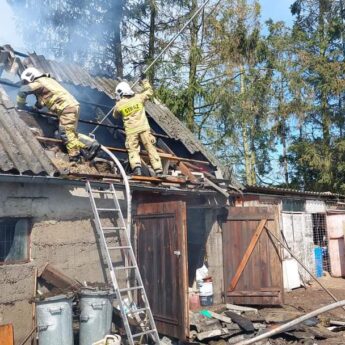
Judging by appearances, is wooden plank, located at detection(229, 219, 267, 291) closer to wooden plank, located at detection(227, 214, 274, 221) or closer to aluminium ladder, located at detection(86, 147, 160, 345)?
wooden plank, located at detection(227, 214, 274, 221)

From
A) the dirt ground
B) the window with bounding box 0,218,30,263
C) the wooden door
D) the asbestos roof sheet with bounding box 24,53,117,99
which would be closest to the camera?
the window with bounding box 0,218,30,263

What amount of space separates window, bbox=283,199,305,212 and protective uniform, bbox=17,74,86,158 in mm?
8681

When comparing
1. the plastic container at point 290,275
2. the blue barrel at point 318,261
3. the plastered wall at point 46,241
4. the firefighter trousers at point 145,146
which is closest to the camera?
the plastered wall at point 46,241

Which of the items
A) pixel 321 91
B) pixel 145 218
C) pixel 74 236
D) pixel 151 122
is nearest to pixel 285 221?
pixel 151 122

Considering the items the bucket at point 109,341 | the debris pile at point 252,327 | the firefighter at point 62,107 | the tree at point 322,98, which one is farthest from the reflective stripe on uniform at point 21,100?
the tree at point 322,98

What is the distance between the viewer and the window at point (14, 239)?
608 cm

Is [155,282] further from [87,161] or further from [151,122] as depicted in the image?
[151,122]

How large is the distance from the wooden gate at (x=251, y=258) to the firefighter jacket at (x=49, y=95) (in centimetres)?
428

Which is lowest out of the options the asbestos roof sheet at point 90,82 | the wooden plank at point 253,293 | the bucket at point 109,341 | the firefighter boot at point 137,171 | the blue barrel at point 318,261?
the bucket at point 109,341

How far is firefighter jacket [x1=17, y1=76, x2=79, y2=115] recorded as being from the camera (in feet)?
24.1

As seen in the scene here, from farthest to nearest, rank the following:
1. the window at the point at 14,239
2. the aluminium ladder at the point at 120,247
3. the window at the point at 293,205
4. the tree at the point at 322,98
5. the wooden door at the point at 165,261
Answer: the tree at the point at 322,98
the window at the point at 293,205
the wooden door at the point at 165,261
the aluminium ladder at the point at 120,247
the window at the point at 14,239

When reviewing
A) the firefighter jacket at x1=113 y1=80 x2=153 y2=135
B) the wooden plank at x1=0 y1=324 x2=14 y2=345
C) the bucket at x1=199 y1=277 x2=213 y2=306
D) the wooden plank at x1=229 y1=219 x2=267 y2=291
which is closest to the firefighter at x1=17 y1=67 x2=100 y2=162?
the firefighter jacket at x1=113 y1=80 x2=153 y2=135

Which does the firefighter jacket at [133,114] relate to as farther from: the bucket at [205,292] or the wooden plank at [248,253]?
the bucket at [205,292]

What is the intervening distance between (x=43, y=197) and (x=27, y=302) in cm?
147
